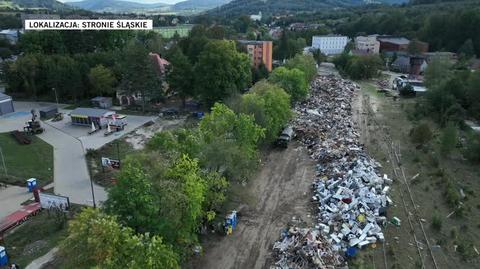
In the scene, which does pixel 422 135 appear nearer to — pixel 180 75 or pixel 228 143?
pixel 228 143

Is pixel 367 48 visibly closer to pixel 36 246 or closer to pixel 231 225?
pixel 231 225

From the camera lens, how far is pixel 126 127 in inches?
1353

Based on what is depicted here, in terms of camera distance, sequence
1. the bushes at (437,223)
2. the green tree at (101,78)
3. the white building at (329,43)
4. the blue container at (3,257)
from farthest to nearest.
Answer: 1. the white building at (329,43)
2. the green tree at (101,78)
3. the bushes at (437,223)
4. the blue container at (3,257)

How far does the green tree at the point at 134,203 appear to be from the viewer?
12117mm

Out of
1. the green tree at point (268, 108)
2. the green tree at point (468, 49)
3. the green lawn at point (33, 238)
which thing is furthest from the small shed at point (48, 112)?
the green tree at point (468, 49)

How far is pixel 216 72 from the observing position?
36.6m

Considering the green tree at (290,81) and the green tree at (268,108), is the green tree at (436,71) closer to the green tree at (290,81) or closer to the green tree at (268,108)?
the green tree at (290,81)

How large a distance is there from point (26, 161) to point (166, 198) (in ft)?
62.1

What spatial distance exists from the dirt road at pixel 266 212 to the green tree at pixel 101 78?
25350mm

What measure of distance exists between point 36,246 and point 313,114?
27771 mm

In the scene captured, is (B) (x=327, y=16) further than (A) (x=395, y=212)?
Yes

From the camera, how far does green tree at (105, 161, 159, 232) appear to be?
39.8 feet

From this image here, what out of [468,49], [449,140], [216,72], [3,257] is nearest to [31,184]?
[3,257]

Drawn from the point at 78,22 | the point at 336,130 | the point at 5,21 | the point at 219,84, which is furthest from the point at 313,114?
the point at 5,21
